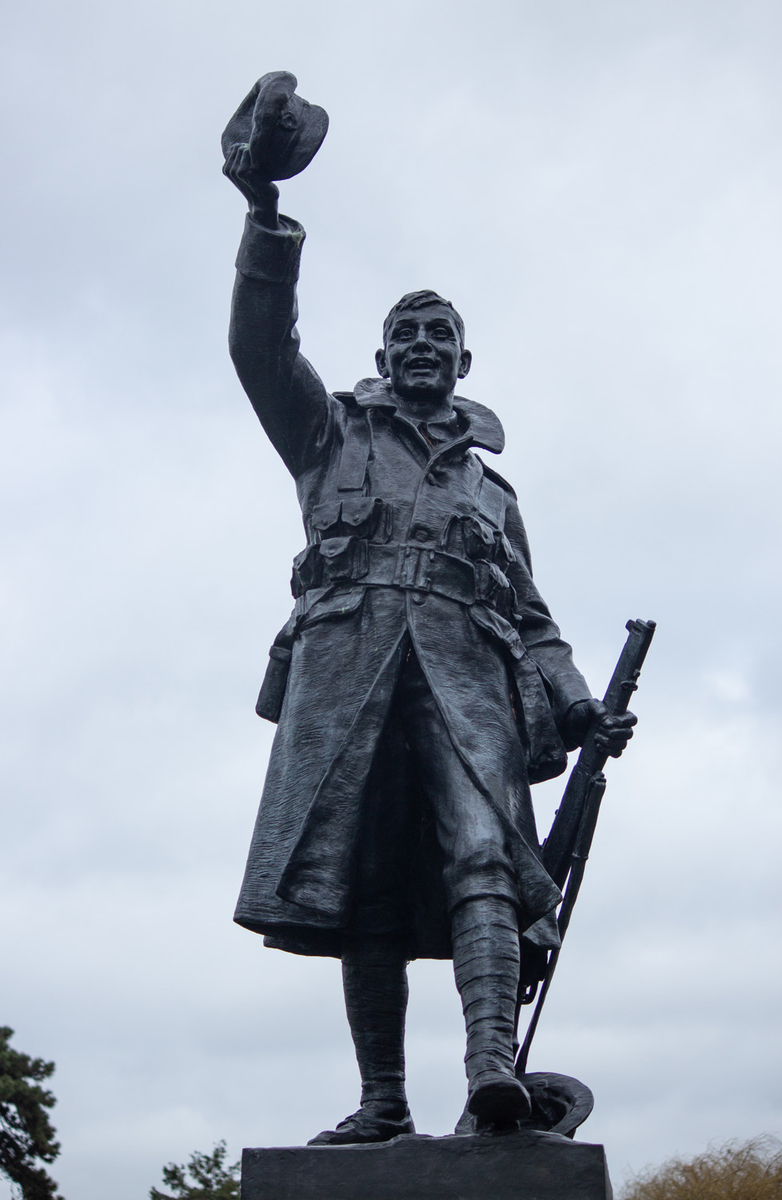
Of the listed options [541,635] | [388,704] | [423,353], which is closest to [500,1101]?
[388,704]

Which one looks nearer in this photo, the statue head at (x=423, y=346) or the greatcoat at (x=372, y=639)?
the greatcoat at (x=372, y=639)

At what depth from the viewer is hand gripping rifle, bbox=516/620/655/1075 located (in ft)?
19.0

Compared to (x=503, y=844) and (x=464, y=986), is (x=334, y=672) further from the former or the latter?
(x=464, y=986)

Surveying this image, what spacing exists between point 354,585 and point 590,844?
1.45 metres

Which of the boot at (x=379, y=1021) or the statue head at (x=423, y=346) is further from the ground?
the statue head at (x=423, y=346)

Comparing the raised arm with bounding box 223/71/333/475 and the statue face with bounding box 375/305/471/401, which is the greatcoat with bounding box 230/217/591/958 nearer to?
the raised arm with bounding box 223/71/333/475

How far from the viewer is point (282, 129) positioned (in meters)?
5.47

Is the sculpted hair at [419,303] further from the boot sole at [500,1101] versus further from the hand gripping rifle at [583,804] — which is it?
the boot sole at [500,1101]

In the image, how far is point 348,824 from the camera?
17.4ft

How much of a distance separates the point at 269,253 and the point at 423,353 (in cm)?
91

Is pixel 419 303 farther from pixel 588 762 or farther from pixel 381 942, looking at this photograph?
pixel 381 942

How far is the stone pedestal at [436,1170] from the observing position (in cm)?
447

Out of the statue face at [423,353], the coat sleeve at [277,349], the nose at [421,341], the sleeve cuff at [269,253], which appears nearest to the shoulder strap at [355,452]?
the coat sleeve at [277,349]

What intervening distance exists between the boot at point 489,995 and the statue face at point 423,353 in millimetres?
2378
